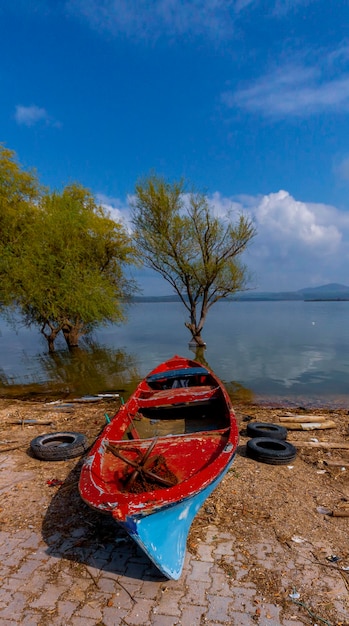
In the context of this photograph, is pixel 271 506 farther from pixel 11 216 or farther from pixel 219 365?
pixel 11 216

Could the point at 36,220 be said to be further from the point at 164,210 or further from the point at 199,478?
the point at 199,478

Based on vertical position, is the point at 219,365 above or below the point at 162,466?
below

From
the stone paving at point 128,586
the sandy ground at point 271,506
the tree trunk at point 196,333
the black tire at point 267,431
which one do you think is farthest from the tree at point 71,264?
the stone paving at point 128,586

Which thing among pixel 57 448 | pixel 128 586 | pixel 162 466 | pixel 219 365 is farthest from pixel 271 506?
pixel 219 365

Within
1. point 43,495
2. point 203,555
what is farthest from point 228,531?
point 43,495

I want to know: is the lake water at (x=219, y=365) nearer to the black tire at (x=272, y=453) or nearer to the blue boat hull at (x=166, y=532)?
the black tire at (x=272, y=453)

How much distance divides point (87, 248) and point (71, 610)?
2343 centimetres

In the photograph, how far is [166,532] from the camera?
3.68m

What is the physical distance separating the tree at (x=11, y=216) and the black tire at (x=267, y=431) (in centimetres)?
1664

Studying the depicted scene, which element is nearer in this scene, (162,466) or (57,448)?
(162,466)

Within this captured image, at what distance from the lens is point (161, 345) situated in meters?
27.8

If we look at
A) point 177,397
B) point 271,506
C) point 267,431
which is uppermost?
point 177,397

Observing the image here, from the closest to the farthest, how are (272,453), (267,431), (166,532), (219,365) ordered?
(166,532)
(272,453)
(267,431)
(219,365)

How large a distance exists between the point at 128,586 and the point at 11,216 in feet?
70.1
